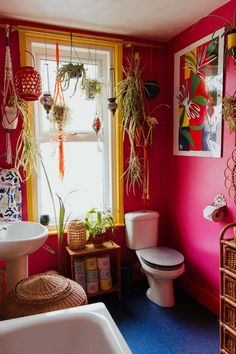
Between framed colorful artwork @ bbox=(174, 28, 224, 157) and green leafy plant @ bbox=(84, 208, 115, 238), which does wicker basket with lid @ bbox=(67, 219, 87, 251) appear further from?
framed colorful artwork @ bbox=(174, 28, 224, 157)

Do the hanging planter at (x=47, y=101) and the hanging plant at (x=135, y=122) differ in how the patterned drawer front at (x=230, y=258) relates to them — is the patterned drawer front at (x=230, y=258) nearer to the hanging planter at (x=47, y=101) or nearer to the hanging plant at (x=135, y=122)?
the hanging plant at (x=135, y=122)

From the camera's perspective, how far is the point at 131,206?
2.95m

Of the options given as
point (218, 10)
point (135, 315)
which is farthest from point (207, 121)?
point (135, 315)

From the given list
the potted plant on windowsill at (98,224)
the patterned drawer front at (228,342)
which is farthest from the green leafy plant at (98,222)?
the patterned drawer front at (228,342)

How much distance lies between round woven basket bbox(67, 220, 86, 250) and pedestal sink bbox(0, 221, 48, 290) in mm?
398

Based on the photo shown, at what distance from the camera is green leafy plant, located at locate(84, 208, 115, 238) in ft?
8.70

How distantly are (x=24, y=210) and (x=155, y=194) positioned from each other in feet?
4.32

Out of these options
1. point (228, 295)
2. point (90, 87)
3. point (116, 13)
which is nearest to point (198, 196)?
point (228, 295)

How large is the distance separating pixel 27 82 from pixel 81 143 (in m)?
0.79

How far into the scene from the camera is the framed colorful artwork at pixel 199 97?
2.27 meters

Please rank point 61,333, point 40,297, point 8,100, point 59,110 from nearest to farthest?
point 61,333 → point 40,297 → point 8,100 → point 59,110

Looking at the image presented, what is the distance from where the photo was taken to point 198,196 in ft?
8.50

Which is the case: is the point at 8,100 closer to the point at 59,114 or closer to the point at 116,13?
the point at 59,114

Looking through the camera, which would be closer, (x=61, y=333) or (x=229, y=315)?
(x=61, y=333)
